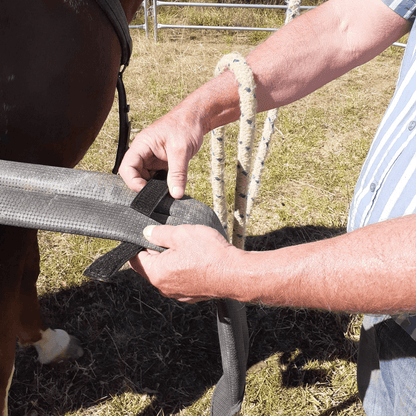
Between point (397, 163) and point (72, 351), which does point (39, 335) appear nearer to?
point (72, 351)

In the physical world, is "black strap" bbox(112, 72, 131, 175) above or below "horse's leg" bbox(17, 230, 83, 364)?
above

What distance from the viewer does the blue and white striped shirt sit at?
89 centimetres

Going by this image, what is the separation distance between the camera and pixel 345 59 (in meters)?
1.13

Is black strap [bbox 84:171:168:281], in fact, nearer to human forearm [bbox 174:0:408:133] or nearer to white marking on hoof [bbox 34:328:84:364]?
human forearm [bbox 174:0:408:133]

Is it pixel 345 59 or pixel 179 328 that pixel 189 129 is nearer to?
pixel 345 59

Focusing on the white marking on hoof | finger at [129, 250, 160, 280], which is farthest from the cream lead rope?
the white marking on hoof

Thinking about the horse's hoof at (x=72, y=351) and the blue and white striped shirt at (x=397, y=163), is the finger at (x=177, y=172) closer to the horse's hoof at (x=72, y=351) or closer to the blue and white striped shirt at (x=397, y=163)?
the blue and white striped shirt at (x=397, y=163)

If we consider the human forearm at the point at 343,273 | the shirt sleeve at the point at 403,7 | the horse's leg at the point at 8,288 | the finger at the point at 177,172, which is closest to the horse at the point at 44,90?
the horse's leg at the point at 8,288

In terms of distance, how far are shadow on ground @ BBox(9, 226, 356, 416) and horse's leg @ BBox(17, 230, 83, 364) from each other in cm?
6

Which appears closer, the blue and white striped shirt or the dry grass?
the blue and white striped shirt

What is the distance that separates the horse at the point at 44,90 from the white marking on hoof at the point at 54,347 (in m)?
0.49

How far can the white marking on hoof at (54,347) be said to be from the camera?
1.69m

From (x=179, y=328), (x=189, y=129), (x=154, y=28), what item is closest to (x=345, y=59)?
(x=189, y=129)

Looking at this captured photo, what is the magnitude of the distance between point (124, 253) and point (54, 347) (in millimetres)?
1250
